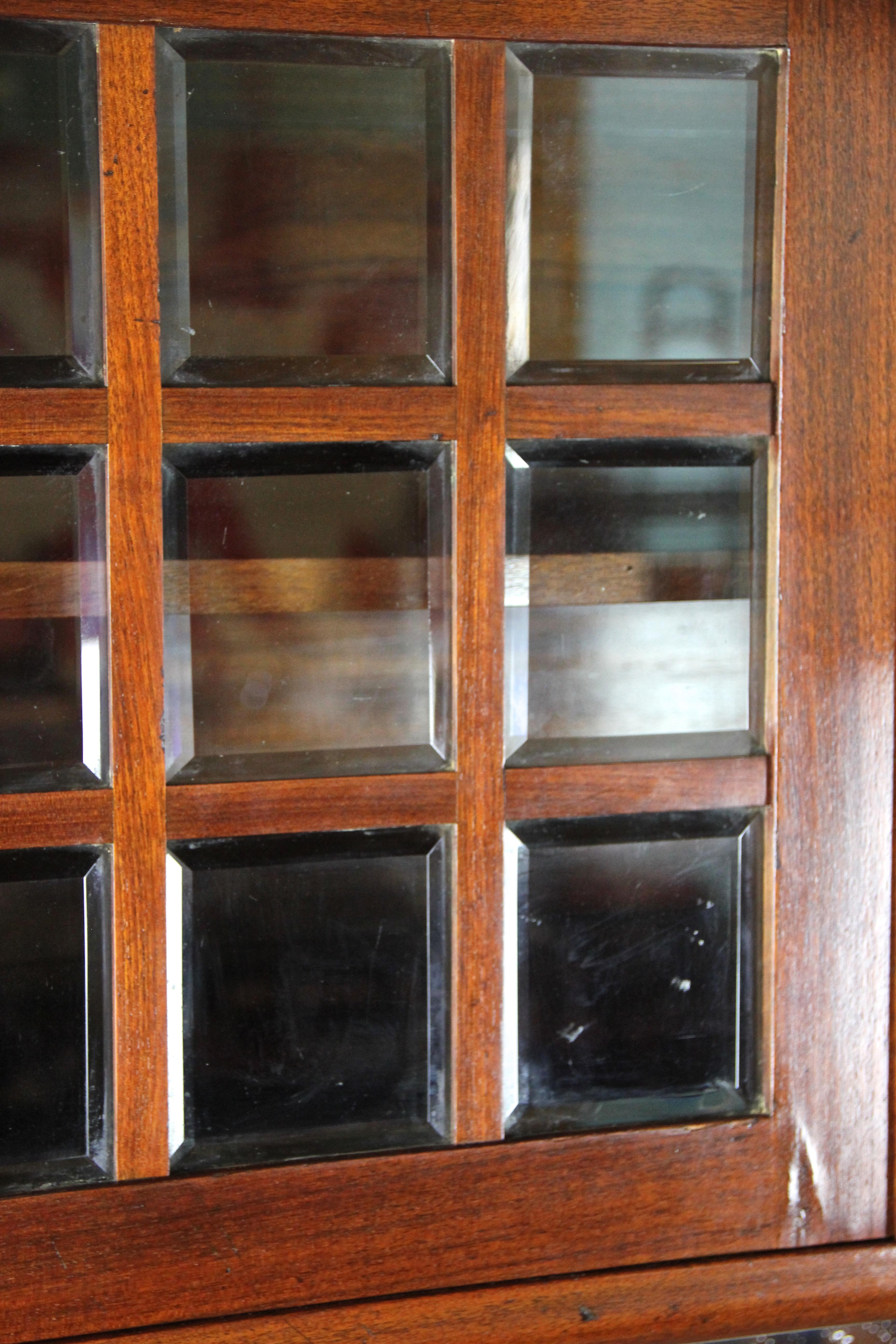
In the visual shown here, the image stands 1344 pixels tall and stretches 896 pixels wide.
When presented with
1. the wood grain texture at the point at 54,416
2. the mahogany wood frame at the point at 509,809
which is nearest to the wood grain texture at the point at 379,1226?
the mahogany wood frame at the point at 509,809

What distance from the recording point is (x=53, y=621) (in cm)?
68

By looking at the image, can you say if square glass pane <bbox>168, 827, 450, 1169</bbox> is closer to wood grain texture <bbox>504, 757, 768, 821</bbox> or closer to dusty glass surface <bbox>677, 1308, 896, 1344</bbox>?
wood grain texture <bbox>504, 757, 768, 821</bbox>

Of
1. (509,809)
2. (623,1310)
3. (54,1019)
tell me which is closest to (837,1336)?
(623,1310)

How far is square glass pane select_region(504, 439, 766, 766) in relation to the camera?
2.37 feet

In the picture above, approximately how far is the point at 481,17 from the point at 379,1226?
677mm

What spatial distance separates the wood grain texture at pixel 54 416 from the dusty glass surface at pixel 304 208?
0.05 meters

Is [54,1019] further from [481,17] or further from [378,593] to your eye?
[481,17]

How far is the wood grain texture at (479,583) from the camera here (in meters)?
0.70

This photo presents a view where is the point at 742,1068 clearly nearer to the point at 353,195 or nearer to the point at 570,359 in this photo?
the point at 570,359

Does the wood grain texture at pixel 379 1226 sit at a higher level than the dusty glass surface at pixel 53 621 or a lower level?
lower

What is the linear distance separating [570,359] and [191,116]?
0.80 ft

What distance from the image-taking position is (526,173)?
0.71m

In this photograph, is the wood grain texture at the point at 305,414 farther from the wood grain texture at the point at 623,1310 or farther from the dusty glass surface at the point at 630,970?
the wood grain texture at the point at 623,1310

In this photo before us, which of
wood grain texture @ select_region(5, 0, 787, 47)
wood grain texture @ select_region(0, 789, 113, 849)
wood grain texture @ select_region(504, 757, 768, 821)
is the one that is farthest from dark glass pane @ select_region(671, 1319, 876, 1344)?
wood grain texture @ select_region(5, 0, 787, 47)
